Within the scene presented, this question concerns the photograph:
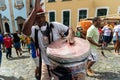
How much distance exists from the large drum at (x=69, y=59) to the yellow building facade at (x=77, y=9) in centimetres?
2187

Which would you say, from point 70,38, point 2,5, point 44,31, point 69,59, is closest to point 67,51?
point 69,59

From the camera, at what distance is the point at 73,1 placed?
2566 cm

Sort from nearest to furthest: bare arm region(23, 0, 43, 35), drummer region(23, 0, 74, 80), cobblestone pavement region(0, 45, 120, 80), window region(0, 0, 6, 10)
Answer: bare arm region(23, 0, 43, 35)
drummer region(23, 0, 74, 80)
cobblestone pavement region(0, 45, 120, 80)
window region(0, 0, 6, 10)

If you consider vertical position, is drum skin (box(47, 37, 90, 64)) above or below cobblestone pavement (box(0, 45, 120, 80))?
above

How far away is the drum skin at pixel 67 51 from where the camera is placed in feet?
9.84

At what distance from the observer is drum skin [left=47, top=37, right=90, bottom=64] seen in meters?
3.00

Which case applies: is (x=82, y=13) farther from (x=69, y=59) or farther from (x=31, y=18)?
(x=69, y=59)

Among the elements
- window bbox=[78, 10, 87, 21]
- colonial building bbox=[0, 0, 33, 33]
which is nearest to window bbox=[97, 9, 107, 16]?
window bbox=[78, 10, 87, 21]

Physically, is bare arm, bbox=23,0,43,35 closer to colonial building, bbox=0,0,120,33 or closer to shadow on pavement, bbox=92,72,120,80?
shadow on pavement, bbox=92,72,120,80

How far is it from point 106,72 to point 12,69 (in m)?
3.66

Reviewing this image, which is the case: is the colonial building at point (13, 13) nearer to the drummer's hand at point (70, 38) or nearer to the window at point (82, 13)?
the window at point (82, 13)

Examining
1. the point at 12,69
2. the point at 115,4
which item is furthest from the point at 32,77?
the point at 115,4

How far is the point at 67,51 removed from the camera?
3.12 m

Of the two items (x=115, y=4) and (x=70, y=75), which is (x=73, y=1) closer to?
(x=115, y=4)
